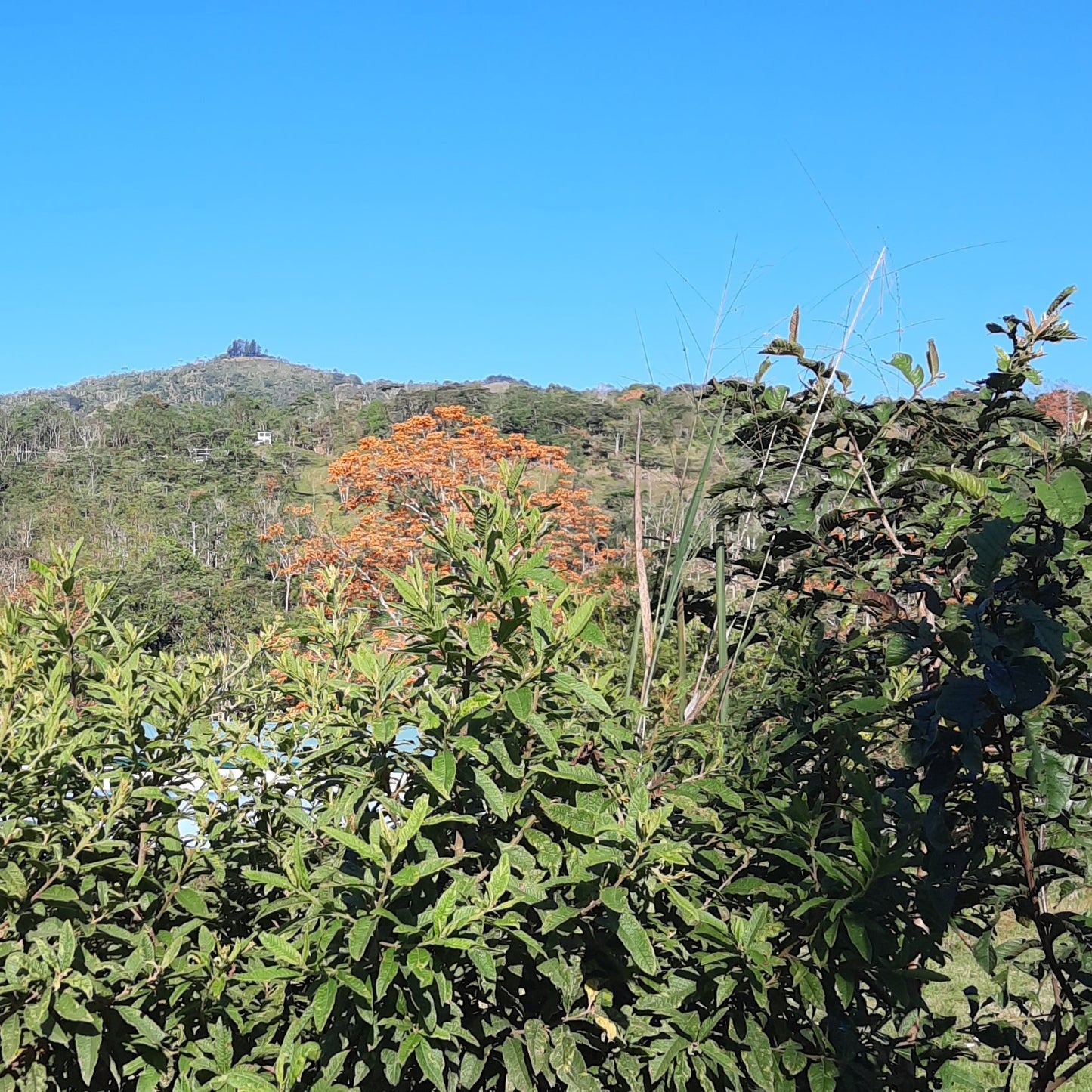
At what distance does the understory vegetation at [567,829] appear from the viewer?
4.48ft

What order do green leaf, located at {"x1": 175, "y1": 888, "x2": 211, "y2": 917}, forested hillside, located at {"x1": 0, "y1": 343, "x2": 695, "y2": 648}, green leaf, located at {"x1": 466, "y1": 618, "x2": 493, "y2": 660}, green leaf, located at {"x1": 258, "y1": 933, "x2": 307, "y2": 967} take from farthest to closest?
forested hillside, located at {"x1": 0, "y1": 343, "x2": 695, "y2": 648} < green leaf, located at {"x1": 175, "y1": 888, "x2": 211, "y2": 917} < green leaf, located at {"x1": 466, "y1": 618, "x2": 493, "y2": 660} < green leaf, located at {"x1": 258, "y1": 933, "x2": 307, "y2": 967}

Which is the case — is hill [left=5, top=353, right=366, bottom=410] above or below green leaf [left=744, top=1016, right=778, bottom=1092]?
above

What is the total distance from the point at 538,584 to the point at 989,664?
64 centimetres

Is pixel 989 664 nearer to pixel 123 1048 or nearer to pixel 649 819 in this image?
pixel 649 819

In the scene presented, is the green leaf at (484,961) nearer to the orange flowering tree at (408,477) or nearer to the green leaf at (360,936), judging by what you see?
the green leaf at (360,936)

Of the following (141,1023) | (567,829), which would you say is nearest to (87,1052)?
(141,1023)

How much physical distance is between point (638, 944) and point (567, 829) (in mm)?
193

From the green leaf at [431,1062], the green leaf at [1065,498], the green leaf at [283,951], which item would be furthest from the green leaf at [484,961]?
the green leaf at [1065,498]

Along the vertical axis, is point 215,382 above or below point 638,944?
above

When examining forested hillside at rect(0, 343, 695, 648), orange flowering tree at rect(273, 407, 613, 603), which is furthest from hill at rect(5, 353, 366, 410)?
orange flowering tree at rect(273, 407, 613, 603)

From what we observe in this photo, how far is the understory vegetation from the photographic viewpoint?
1366 mm

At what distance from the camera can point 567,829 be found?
4.86 ft

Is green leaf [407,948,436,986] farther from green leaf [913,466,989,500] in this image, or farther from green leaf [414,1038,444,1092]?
green leaf [913,466,989,500]

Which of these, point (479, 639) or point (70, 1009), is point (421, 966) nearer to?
point (479, 639)
